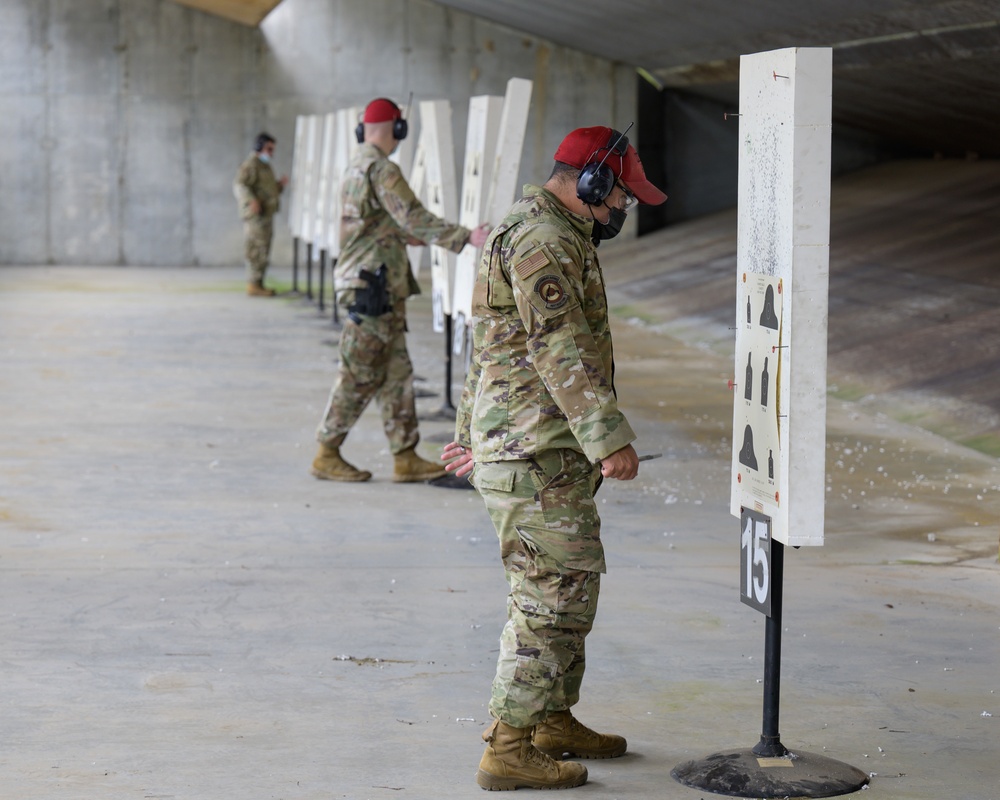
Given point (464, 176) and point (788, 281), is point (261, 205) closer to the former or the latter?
point (464, 176)

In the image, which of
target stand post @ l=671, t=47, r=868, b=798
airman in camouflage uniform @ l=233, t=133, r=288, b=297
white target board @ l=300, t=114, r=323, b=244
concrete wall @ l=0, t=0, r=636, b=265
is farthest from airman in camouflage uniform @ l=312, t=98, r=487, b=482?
concrete wall @ l=0, t=0, r=636, b=265

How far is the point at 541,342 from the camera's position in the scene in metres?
3.38

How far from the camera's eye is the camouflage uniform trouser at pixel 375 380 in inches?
279

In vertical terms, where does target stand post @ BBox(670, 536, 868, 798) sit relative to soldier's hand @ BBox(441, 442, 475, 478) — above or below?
below

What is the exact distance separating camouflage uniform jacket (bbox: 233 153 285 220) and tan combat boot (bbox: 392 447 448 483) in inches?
415

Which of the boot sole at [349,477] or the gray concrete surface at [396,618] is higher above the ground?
the boot sole at [349,477]

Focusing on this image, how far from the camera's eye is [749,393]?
3533 millimetres

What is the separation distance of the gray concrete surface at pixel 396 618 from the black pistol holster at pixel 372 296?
3.00ft

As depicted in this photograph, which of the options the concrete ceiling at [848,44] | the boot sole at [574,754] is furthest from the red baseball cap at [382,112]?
the concrete ceiling at [848,44]

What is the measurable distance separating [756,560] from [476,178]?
5.13 metres

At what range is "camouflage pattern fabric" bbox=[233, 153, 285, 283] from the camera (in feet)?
56.7

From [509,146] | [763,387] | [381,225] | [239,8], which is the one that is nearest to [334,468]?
[381,225]

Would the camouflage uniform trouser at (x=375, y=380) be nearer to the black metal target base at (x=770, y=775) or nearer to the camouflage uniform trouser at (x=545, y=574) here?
the camouflage uniform trouser at (x=545, y=574)

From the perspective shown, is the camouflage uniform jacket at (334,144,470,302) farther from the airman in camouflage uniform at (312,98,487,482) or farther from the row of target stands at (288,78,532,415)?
the row of target stands at (288,78,532,415)
